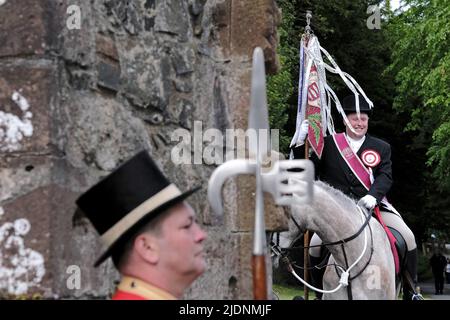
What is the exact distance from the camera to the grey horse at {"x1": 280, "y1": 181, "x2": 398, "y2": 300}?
297 inches

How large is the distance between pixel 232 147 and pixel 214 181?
6.33 ft

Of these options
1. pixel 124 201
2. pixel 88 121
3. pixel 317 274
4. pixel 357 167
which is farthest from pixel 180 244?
pixel 357 167

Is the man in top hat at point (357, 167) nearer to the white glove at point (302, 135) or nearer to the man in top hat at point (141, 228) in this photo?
the white glove at point (302, 135)

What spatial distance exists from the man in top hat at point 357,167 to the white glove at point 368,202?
26 centimetres

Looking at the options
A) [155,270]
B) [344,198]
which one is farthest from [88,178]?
[344,198]

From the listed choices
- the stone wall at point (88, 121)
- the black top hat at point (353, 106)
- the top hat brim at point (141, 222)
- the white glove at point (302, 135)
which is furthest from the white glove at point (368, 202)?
the top hat brim at point (141, 222)

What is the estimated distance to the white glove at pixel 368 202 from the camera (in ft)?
26.9

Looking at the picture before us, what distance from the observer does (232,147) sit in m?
5.02

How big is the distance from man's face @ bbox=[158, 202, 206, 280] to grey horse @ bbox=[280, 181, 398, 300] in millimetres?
4290

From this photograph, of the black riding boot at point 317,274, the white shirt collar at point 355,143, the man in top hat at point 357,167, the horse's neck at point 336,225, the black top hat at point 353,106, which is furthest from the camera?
the black top hat at point 353,106

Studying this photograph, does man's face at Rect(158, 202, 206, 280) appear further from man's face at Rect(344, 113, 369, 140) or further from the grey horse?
man's face at Rect(344, 113, 369, 140)

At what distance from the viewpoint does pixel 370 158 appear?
8.77 meters

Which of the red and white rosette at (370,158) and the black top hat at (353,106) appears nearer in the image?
the red and white rosette at (370,158)

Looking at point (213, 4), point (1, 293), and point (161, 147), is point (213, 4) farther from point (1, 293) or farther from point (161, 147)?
point (1, 293)
